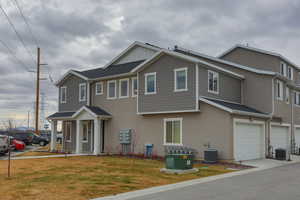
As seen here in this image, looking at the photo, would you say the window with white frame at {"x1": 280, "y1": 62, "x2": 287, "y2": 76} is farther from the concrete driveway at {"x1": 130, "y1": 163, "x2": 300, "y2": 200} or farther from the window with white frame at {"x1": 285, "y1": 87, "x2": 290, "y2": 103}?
the concrete driveway at {"x1": 130, "y1": 163, "x2": 300, "y2": 200}

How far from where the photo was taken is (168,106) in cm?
2077

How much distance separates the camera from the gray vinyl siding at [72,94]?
2784cm

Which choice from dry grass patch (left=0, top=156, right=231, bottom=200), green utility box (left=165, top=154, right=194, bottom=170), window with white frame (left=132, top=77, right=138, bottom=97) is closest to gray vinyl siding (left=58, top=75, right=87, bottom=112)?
window with white frame (left=132, top=77, right=138, bottom=97)

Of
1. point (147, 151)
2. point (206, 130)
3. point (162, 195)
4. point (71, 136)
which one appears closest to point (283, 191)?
point (162, 195)

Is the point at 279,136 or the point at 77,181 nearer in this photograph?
the point at 77,181

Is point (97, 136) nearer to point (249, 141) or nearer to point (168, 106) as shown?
point (168, 106)

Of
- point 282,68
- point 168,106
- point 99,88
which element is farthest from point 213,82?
point 99,88

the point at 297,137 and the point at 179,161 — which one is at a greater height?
the point at 297,137

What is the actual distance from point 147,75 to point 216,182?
11.3 meters

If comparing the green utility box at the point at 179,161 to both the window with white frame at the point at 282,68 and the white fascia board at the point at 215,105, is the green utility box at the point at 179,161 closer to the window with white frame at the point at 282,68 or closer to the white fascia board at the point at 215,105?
the white fascia board at the point at 215,105

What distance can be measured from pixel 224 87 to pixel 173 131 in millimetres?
4436

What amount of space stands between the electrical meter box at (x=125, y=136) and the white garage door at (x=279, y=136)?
32.2 ft

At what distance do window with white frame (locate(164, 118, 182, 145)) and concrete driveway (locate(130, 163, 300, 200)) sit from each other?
7.61 m

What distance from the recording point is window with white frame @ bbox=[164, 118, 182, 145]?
20.8 m
